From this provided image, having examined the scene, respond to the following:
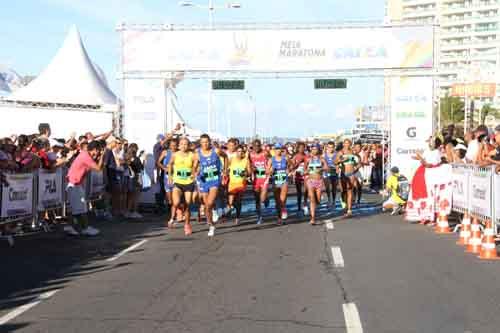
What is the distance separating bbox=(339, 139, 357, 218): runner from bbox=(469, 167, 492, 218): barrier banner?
4936 mm

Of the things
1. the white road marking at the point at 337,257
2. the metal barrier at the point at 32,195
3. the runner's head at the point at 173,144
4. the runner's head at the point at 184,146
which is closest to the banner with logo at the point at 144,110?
the runner's head at the point at 173,144

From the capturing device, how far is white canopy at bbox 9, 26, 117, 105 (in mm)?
35031

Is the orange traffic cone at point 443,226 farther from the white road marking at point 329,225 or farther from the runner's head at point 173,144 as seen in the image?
the runner's head at point 173,144

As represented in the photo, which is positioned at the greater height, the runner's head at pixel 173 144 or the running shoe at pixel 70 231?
the runner's head at pixel 173 144

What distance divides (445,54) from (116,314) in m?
121

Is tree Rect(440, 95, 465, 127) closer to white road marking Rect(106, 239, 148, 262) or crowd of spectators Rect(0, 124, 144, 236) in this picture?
crowd of spectators Rect(0, 124, 144, 236)

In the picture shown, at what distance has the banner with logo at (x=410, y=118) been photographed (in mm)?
22391

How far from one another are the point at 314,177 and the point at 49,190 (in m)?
6.25

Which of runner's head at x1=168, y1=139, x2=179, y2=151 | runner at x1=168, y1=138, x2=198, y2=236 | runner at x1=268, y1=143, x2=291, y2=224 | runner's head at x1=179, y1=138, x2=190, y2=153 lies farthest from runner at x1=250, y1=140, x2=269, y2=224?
runner's head at x1=179, y1=138, x2=190, y2=153

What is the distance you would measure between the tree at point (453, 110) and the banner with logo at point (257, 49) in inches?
2311

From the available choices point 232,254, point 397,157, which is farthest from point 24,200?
point 397,157

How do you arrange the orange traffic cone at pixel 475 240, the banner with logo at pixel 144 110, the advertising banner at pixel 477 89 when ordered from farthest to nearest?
1. the advertising banner at pixel 477 89
2. the banner with logo at pixel 144 110
3. the orange traffic cone at pixel 475 240

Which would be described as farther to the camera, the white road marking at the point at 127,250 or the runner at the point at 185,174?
the runner at the point at 185,174

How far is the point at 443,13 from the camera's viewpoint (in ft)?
395
